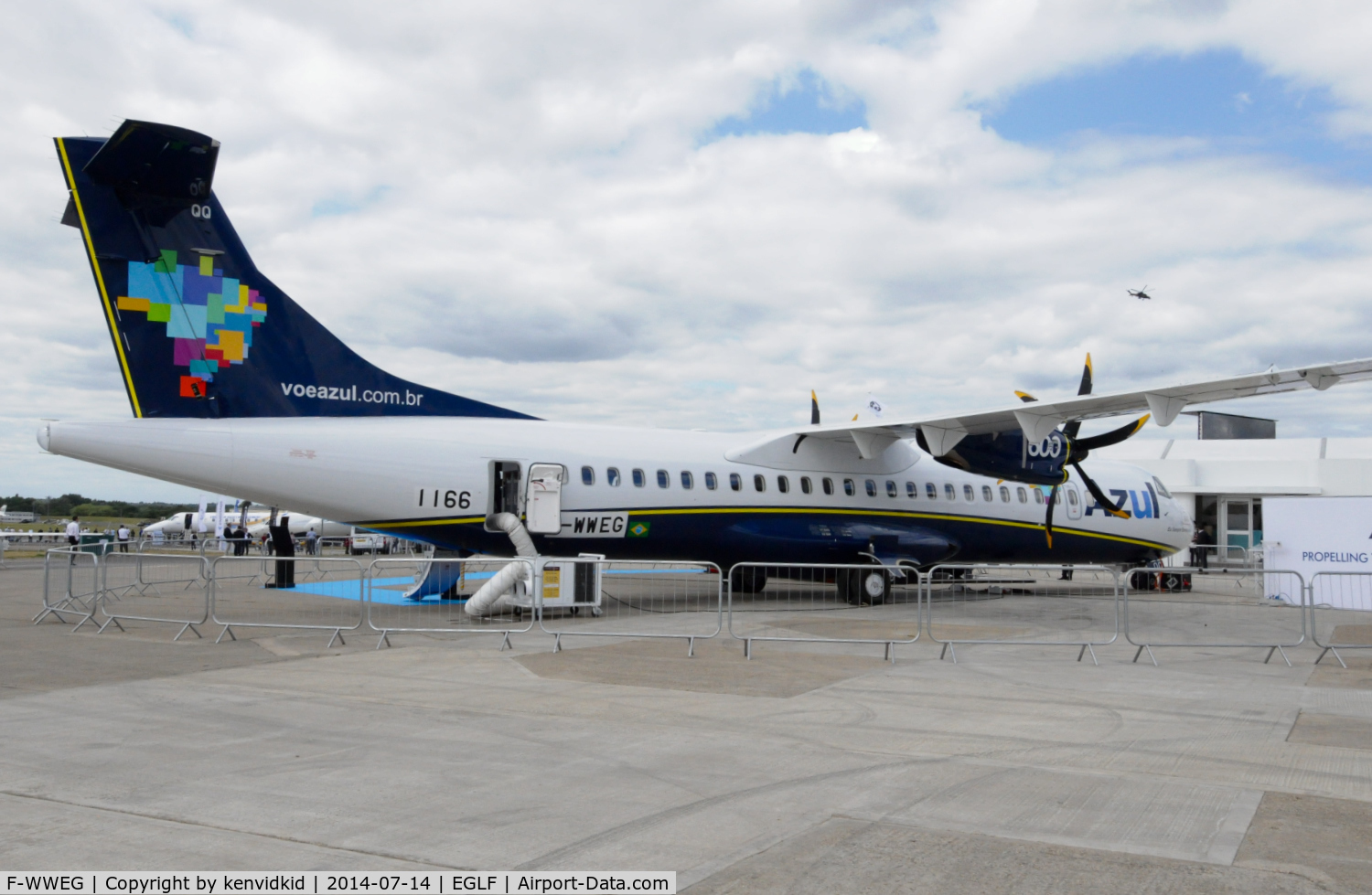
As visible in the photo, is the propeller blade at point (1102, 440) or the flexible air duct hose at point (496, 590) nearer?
the flexible air duct hose at point (496, 590)

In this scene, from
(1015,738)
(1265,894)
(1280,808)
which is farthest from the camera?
(1015,738)

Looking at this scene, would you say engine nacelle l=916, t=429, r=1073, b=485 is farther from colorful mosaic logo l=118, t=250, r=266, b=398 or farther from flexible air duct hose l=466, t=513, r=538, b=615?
colorful mosaic logo l=118, t=250, r=266, b=398

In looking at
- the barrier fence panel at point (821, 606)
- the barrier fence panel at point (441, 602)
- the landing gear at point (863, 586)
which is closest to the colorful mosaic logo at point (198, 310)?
the barrier fence panel at point (441, 602)

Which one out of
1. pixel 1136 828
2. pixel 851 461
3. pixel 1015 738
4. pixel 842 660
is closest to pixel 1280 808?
pixel 1136 828

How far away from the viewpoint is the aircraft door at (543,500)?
1555 cm

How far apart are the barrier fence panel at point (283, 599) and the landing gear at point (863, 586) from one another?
8.47 meters

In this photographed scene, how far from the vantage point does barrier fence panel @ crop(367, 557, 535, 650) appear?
12391mm

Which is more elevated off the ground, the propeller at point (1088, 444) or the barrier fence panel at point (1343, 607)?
the propeller at point (1088, 444)

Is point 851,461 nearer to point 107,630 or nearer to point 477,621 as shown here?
point 477,621

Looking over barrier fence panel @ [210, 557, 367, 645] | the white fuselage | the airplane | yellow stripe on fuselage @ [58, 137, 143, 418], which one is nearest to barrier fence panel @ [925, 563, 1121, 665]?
the white fuselage

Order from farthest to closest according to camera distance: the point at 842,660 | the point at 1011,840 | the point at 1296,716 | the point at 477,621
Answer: the point at 477,621, the point at 842,660, the point at 1296,716, the point at 1011,840

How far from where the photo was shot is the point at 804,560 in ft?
62.1

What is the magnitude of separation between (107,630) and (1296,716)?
12960mm

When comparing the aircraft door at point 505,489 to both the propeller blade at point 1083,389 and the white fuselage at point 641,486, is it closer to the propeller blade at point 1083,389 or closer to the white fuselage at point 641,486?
the white fuselage at point 641,486
